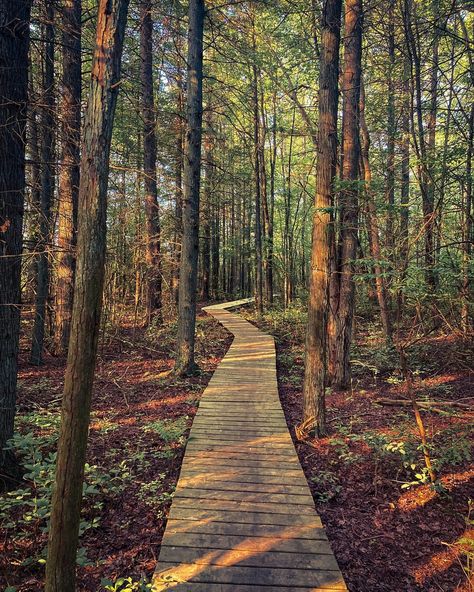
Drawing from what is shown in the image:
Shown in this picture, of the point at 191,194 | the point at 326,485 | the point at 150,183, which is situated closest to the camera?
the point at 326,485

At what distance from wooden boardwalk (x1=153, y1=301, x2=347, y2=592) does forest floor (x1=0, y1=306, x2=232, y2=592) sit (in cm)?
21

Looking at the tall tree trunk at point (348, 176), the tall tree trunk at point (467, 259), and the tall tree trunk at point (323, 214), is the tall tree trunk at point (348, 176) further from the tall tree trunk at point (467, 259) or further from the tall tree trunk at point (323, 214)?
the tall tree trunk at point (323, 214)

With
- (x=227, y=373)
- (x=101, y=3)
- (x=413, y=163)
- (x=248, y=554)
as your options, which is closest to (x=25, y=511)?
(x=248, y=554)

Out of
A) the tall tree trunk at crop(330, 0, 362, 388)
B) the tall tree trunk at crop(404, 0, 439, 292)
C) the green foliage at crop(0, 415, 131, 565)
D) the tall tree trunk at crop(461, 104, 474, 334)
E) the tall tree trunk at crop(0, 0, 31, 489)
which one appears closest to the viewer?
the green foliage at crop(0, 415, 131, 565)

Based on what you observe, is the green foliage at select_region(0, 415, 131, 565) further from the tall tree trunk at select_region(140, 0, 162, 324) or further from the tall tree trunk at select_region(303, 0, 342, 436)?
the tall tree trunk at select_region(140, 0, 162, 324)

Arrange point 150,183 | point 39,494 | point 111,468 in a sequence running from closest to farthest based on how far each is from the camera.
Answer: point 39,494 → point 111,468 → point 150,183

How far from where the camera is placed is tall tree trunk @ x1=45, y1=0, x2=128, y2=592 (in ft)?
6.89

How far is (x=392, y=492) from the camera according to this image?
421 centimetres

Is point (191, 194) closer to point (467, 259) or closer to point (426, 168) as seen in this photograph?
point (426, 168)

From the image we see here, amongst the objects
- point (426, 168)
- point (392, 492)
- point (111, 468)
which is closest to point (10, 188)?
point (111, 468)

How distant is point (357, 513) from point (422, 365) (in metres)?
6.70

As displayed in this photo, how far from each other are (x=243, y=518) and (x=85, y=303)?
100 inches

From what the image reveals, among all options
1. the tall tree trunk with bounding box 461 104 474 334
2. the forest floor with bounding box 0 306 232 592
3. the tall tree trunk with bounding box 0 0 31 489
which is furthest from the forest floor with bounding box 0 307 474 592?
the tall tree trunk with bounding box 461 104 474 334

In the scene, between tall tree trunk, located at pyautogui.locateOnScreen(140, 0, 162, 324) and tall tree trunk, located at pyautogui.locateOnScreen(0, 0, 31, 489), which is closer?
tall tree trunk, located at pyautogui.locateOnScreen(0, 0, 31, 489)
